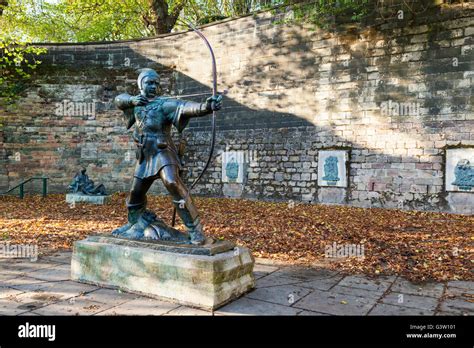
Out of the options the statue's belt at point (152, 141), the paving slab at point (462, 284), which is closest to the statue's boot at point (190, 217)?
the statue's belt at point (152, 141)

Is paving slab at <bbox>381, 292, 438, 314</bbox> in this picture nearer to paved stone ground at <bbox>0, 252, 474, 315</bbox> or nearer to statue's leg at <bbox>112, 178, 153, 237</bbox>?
paved stone ground at <bbox>0, 252, 474, 315</bbox>

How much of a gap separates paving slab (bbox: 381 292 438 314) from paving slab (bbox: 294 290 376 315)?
0.62 ft

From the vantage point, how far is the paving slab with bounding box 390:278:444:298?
3.94 m

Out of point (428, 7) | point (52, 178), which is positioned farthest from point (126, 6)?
point (428, 7)

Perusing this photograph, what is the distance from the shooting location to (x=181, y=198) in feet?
12.7

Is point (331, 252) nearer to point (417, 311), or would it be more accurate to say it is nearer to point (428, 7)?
point (417, 311)

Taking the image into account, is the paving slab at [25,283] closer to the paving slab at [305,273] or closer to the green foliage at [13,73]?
the paving slab at [305,273]

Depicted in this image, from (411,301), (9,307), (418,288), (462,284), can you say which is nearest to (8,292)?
(9,307)

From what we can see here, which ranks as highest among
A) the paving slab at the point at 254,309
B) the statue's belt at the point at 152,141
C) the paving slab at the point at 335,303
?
the statue's belt at the point at 152,141

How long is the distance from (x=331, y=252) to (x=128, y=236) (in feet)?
10.7

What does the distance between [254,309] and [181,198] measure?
1344 millimetres

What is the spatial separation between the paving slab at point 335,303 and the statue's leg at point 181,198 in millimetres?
1286

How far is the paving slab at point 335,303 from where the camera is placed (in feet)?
11.3

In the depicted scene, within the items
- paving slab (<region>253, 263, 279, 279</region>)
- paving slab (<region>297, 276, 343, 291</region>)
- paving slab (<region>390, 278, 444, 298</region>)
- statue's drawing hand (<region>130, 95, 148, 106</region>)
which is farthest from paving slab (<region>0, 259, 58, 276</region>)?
paving slab (<region>390, 278, 444, 298</region>)
